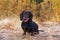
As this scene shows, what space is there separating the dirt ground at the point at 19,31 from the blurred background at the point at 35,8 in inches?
37.8

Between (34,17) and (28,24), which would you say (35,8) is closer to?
(34,17)

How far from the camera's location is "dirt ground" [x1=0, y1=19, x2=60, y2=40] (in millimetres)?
6008

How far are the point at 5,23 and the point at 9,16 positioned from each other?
97 centimetres

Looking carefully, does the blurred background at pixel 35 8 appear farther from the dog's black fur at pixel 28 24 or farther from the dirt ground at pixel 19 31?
the dog's black fur at pixel 28 24

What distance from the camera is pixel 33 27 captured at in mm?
6215

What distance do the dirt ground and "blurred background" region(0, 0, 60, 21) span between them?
96cm

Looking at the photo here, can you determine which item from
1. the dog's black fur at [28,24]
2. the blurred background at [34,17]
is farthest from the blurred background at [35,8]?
the dog's black fur at [28,24]

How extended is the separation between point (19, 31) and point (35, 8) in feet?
8.27

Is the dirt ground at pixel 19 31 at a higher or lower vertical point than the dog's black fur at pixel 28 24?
lower

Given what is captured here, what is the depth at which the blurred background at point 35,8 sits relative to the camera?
8648 mm

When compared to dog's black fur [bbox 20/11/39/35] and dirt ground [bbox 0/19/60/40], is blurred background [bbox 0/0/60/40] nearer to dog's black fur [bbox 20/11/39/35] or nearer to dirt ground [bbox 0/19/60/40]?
dirt ground [bbox 0/19/60/40]

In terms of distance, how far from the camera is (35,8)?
29.6 feet

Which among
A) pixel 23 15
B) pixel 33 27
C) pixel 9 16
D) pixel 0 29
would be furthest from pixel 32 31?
pixel 9 16

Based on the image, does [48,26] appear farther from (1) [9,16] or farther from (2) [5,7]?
(2) [5,7]
